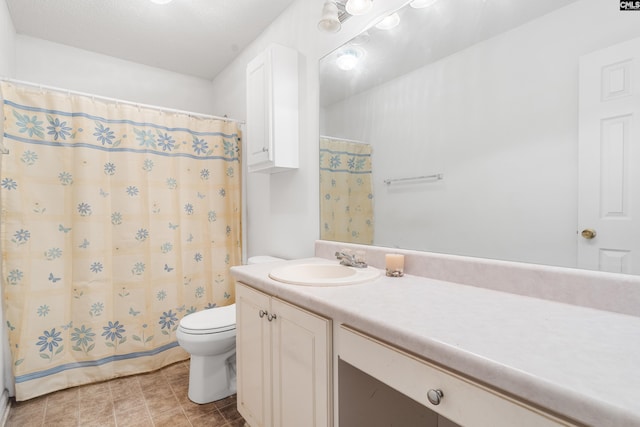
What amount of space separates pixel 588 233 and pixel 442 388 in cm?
66

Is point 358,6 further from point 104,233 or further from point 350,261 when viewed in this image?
point 104,233

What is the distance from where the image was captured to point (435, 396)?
2.16 ft

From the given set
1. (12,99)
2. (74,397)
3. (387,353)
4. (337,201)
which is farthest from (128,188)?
(387,353)

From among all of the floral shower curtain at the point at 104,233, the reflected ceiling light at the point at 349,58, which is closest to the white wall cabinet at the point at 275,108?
the reflected ceiling light at the point at 349,58

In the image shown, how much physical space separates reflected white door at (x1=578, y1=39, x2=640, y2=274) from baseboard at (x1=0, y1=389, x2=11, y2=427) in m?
2.75

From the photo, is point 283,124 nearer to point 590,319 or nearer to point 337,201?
point 337,201

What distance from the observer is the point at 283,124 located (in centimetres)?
188

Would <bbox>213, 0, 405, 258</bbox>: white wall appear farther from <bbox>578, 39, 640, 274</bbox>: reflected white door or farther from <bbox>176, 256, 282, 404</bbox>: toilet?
<bbox>578, 39, 640, 274</bbox>: reflected white door

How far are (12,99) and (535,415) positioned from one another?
2714 mm

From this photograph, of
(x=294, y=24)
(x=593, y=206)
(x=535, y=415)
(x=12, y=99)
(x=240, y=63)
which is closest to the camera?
(x=535, y=415)

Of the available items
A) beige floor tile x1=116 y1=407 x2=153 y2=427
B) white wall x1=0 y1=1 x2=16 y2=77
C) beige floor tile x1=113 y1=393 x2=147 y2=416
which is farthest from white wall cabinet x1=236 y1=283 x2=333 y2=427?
white wall x1=0 y1=1 x2=16 y2=77

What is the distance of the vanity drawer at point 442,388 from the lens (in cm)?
54

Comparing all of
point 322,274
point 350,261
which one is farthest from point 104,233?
point 350,261

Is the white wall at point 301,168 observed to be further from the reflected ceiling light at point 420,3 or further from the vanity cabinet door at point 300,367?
the vanity cabinet door at point 300,367
